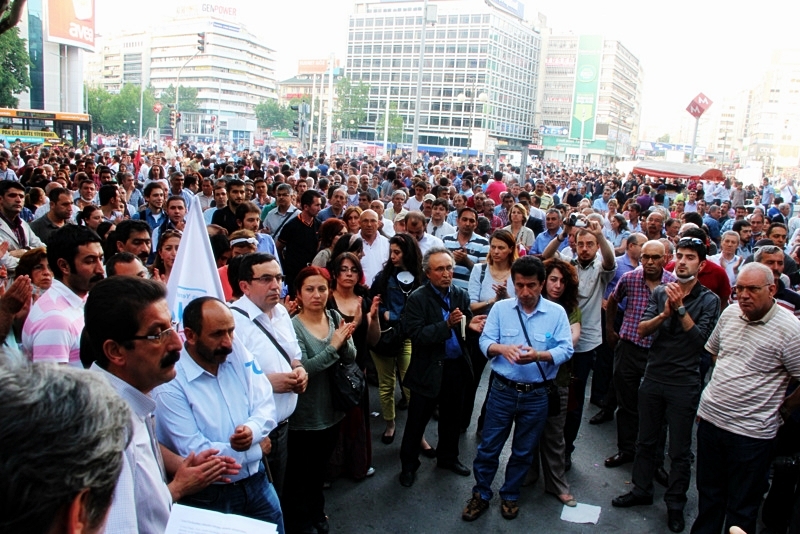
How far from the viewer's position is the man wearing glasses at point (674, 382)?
4.31 m

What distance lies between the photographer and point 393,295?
5441 millimetres

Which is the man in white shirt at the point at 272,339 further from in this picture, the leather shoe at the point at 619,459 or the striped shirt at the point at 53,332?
the leather shoe at the point at 619,459

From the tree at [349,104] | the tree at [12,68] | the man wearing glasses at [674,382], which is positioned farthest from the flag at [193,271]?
the tree at [349,104]

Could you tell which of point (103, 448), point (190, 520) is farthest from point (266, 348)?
point (103, 448)

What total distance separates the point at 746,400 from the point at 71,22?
71500 mm

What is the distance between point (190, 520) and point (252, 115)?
149814mm

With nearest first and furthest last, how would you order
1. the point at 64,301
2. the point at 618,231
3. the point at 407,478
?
the point at 64,301 → the point at 407,478 → the point at 618,231

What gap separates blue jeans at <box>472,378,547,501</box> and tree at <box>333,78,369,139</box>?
304ft

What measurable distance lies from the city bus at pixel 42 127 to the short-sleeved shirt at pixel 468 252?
32.0 metres

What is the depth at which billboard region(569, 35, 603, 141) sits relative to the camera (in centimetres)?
11169

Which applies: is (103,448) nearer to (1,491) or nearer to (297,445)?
(1,491)

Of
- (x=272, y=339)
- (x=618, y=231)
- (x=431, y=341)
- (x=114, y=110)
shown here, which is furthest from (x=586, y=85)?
(x=272, y=339)

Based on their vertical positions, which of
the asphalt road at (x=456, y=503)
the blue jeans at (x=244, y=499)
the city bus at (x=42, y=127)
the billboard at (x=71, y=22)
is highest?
the billboard at (x=71, y=22)

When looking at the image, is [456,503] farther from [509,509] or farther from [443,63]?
[443,63]
